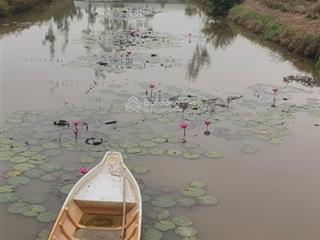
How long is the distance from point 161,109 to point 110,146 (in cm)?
273

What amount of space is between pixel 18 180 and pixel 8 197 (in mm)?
554

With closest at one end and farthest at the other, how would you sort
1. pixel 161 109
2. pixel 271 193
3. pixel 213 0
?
pixel 271 193, pixel 161 109, pixel 213 0

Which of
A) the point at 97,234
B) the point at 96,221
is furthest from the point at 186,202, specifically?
the point at 97,234

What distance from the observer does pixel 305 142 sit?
35.0 ft

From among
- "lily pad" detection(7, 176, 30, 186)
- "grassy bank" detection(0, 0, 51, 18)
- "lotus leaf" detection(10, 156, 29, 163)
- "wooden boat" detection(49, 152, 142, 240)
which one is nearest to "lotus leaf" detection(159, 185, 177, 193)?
"wooden boat" detection(49, 152, 142, 240)

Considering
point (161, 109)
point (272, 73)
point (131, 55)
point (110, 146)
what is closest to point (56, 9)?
point (131, 55)

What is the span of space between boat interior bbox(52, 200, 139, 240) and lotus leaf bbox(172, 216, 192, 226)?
0.81 m

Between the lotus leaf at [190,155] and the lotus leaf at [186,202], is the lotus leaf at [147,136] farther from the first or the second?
the lotus leaf at [186,202]

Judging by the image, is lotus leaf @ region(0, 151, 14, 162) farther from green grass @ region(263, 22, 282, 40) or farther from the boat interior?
green grass @ region(263, 22, 282, 40)

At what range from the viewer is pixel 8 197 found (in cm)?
757

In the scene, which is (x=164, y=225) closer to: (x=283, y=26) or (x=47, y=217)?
(x=47, y=217)

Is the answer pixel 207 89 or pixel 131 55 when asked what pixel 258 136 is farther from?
pixel 131 55

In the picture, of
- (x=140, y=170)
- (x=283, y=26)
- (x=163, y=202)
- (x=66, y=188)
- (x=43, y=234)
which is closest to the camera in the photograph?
(x=43, y=234)

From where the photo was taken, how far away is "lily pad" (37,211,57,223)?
7016 millimetres
